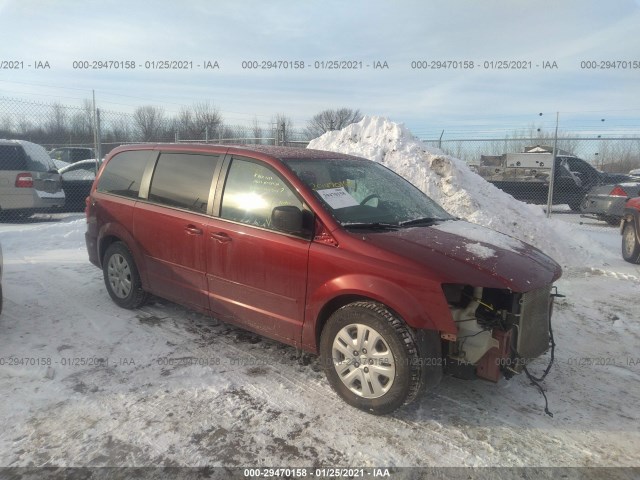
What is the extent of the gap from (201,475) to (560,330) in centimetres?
386

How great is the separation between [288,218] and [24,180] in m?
9.29

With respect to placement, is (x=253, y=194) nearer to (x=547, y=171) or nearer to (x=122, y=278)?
(x=122, y=278)

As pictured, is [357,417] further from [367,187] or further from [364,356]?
[367,187]

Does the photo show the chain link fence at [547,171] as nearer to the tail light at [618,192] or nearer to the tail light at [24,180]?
the tail light at [618,192]

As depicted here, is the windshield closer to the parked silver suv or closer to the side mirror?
the side mirror

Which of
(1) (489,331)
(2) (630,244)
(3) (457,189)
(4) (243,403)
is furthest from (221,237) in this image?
(2) (630,244)

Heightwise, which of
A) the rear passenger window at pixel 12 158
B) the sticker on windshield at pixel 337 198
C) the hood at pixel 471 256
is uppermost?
the rear passenger window at pixel 12 158

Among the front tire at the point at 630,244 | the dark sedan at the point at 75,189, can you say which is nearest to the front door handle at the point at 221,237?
the front tire at the point at 630,244


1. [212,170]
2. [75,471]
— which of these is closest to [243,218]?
[212,170]

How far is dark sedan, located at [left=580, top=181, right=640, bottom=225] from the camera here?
10.2 metres

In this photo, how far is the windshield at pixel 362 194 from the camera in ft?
11.7

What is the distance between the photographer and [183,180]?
14.3 ft

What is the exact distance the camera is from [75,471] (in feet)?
8.29

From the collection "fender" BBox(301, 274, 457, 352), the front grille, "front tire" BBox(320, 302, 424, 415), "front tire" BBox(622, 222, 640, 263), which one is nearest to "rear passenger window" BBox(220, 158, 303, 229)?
"fender" BBox(301, 274, 457, 352)
